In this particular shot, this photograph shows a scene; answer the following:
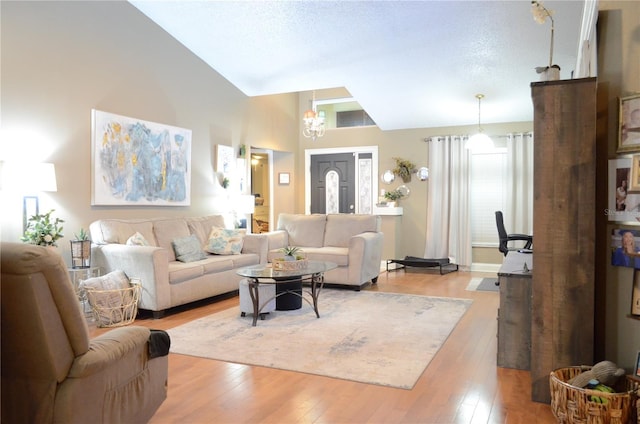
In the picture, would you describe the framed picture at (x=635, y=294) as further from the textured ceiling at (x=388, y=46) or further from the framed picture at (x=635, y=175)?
the textured ceiling at (x=388, y=46)

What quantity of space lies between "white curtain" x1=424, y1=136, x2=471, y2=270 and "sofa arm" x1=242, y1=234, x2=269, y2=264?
318 cm

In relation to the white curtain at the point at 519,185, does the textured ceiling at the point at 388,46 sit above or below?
above

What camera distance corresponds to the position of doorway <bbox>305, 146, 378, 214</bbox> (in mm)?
8367

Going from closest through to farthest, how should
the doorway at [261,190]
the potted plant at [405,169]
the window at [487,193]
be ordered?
the window at [487,193] < the potted plant at [405,169] < the doorway at [261,190]

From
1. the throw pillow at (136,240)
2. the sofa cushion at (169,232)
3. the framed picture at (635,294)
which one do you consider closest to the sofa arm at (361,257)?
the sofa cushion at (169,232)

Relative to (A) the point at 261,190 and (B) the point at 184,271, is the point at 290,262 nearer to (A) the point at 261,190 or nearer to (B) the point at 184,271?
(B) the point at 184,271

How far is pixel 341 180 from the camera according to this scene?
→ 8602 millimetres

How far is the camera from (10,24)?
3.95m

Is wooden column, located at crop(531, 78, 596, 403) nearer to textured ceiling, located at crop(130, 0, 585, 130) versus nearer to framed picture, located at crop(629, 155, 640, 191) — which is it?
framed picture, located at crop(629, 155, 640, 191)

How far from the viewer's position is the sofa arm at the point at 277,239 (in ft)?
20.8

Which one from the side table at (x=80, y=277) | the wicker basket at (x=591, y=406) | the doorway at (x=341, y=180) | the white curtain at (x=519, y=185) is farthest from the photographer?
the doorway at (x=341, y=180)

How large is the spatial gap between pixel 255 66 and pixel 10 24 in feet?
9.62

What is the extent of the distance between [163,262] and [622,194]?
3.66m

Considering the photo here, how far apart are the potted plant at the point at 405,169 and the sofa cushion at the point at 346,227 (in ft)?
5.89
